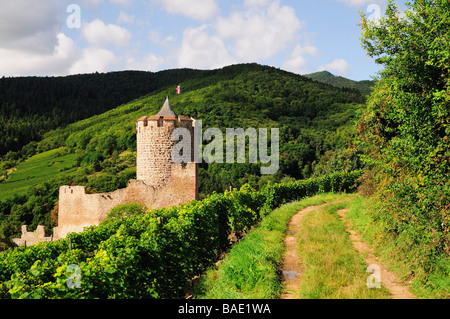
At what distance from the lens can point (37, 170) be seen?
237 feet

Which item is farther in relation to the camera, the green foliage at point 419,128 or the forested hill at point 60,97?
the forested hill at point 60,97

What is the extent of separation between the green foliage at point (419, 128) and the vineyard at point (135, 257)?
16.5 ft

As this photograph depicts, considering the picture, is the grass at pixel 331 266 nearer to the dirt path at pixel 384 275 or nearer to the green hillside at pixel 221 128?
the dirt path at pixel 384 275

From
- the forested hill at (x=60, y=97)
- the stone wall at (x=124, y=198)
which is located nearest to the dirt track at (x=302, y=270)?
the stone wall at (x=124, y=198)

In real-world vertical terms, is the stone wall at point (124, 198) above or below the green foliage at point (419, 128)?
below

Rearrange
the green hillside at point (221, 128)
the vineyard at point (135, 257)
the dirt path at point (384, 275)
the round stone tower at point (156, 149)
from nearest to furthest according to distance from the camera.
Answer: the vineyard at point (135, 257) < the dirt path at point (384, 275) < the round stone tower at point (156, 149) < the green hillside at point (221, 128)

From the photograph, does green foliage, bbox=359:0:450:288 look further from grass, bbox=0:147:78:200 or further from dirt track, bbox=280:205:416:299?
grass, bbox=0:147:78:200

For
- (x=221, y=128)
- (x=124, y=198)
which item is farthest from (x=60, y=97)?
(x=124, y=198)

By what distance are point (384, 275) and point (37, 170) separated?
76282 millimetres

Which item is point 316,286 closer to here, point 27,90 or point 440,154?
point 440,154

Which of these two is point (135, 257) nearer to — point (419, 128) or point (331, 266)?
point (331, 266)

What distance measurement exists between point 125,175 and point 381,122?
136 feet

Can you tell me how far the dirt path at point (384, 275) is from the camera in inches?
272

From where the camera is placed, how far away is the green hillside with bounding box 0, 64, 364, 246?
2009 inches
